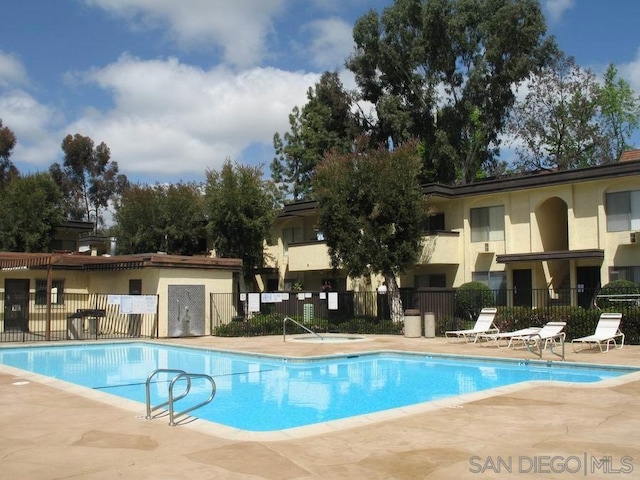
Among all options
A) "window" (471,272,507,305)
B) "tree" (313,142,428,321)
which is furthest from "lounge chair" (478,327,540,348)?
"window" (471,272,507,305)

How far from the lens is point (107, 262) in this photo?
2812cm

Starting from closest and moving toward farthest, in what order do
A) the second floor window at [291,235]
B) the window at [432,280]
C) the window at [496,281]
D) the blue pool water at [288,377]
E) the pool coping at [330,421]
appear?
1. the pool coping at [330,421]
2. the blue pool water at [288,377]
3. the window at [496,281]
4. the window at [432,280]
5. the second floor window at [291,235]

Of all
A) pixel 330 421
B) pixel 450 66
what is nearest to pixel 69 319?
pixel 330 421

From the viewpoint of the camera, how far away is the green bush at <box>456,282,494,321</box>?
2727cm

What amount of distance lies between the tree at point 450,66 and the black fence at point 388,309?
16302 mm

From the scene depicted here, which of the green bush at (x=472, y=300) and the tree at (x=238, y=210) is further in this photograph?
the tree at (x=238, y=210)

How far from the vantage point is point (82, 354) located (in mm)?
21891

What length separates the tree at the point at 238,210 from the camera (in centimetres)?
3572

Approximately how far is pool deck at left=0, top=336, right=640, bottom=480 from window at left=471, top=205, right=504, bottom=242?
19305 millimetres

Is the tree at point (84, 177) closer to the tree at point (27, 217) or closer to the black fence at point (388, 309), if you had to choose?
the tree at point (27, 217)

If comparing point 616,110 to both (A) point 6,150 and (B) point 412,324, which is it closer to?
(B) point 412,324

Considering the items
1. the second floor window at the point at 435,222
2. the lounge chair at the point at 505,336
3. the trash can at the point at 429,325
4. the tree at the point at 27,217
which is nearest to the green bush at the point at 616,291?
the lounge chair at the point at 505,336

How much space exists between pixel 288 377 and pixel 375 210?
11956 millimetres

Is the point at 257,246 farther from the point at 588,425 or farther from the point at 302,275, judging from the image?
the point at 588,425
